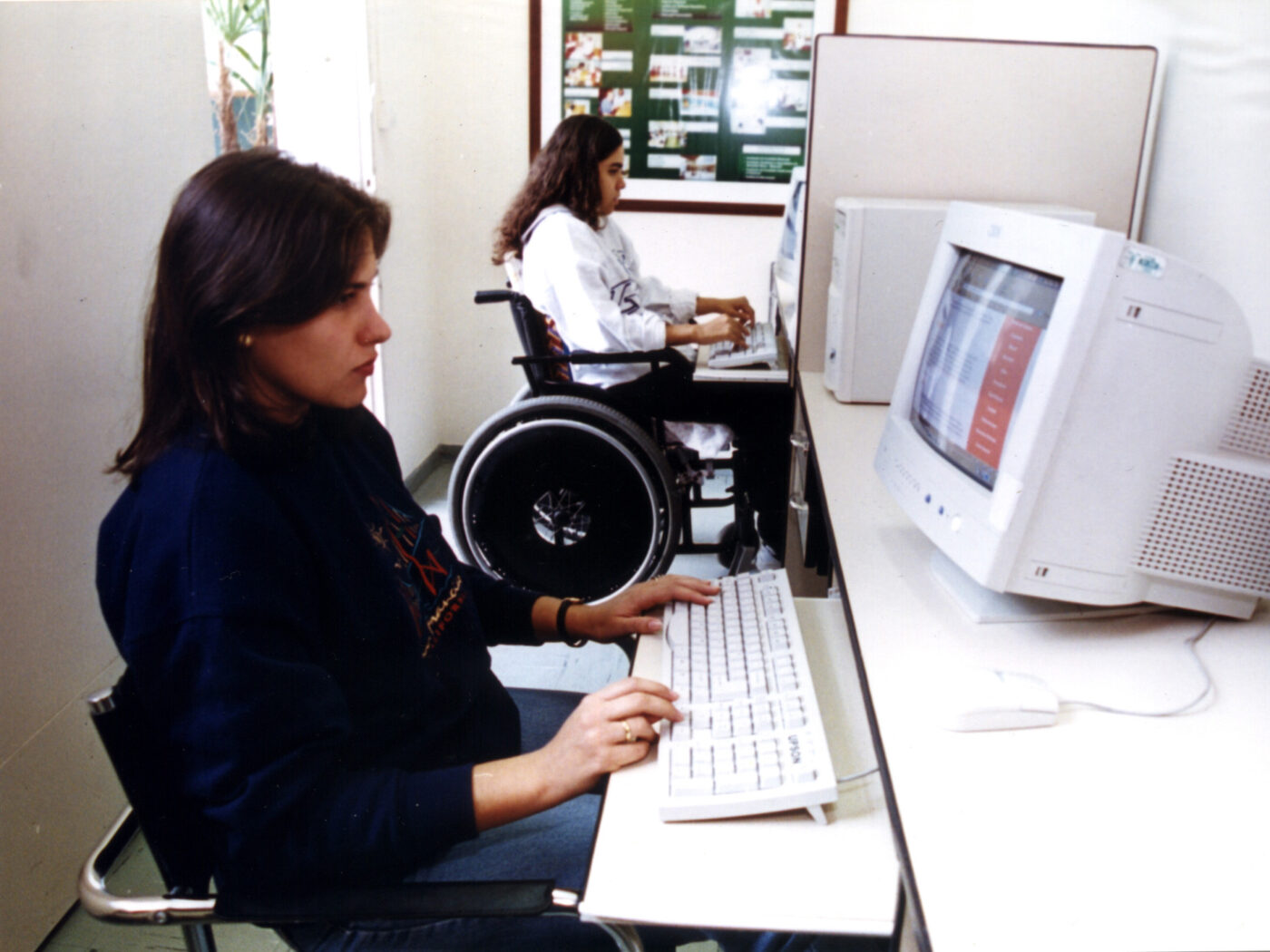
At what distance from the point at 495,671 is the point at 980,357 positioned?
1.52m

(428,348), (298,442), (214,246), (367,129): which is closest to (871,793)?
(298,442)

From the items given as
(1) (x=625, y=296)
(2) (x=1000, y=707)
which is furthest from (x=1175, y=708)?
(1) (x=625, y=296)

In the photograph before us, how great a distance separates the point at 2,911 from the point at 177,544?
86cm

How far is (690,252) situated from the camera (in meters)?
3.65

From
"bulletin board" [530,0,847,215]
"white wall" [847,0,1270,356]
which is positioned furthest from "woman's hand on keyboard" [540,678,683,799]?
"bulletin board" [530,0,847,215]

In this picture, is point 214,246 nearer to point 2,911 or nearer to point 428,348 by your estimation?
point 2,911

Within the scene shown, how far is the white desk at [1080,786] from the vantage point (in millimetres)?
590

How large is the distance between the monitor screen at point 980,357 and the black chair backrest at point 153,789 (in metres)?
0.76

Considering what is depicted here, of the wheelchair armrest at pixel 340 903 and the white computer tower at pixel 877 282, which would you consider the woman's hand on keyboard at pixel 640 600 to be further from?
the white computer tower at pixel 877 282

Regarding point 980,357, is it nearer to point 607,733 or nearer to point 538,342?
point 607,733

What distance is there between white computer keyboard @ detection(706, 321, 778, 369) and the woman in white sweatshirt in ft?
0.15

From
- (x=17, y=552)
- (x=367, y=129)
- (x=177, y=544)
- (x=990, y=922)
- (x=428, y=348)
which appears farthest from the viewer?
(x=428, y=348)

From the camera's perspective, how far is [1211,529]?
900 mm

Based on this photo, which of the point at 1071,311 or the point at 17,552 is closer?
the point at 1071,311
